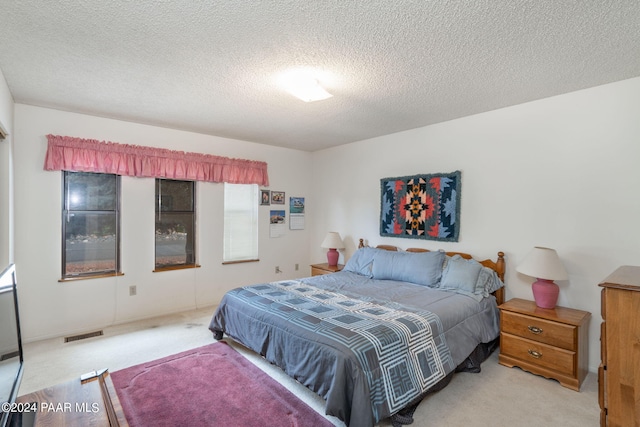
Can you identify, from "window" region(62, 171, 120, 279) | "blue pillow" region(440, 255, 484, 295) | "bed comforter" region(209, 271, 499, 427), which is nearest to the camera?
"bed comforter" region(209, 271, 499, 427)

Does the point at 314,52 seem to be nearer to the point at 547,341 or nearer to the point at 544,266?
the point at 544,266

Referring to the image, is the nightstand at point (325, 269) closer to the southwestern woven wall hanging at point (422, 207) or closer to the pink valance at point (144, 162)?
the southwestern woven wall hanging at point (422, 207)

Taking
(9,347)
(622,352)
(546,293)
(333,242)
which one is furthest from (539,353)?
(9,347)

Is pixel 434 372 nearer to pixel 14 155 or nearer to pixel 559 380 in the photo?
pixel 559 380

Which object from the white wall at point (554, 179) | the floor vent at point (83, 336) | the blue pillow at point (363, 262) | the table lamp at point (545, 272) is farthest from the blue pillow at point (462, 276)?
the floor vent at point (83, 336)

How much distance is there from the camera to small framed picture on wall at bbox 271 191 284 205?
5.16 m

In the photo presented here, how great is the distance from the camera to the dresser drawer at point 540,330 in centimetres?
246

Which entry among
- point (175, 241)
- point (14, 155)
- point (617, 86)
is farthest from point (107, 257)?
point (617, 86)

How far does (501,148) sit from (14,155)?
5.05 metres

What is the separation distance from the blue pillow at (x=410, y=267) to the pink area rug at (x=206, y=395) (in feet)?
5.95

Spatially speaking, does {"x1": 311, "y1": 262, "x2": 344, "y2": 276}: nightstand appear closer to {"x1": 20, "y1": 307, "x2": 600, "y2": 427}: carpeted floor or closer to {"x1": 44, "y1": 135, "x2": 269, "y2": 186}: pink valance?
{"x1": 44, "y1": 135, "x2": 269, "y2": 186}: pink valance

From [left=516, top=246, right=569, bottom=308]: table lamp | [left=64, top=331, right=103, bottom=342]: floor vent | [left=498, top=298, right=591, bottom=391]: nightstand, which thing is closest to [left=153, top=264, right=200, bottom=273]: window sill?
[left=64, top=331, right=103, bottom=342]: floor vent

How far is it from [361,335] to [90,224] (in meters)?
3.51

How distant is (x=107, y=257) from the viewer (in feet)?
12.5
